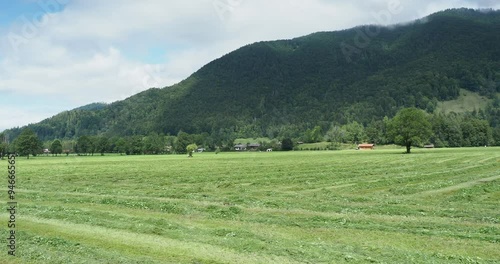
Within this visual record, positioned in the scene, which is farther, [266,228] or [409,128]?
[409,128]

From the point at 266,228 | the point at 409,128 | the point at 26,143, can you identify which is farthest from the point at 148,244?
the point at 26,143

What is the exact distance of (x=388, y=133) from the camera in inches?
4643

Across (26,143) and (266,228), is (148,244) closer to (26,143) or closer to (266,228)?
(266,228)

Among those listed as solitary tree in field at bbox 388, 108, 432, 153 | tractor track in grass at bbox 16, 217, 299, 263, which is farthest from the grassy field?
solitary tree in field at bbox 388, 108, 432, 153

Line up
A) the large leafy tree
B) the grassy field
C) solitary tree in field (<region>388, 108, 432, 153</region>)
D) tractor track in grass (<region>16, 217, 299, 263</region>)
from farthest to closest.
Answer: the large leafy tree < solitary tree in field (<region>388, 108, 432, 153</region>) < the grassy field < tractor track in grass (<region>16, 217, 299, 263</region>)

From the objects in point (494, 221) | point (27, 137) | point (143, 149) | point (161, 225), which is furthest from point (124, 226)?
point (143, 149)

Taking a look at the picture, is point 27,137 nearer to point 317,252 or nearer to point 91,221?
point 91,221

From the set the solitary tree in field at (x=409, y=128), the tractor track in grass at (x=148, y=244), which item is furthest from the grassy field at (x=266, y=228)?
the solitary tree in field at (x=409, y=128)

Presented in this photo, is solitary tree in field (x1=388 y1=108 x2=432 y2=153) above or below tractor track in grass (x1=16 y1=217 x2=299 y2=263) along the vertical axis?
above

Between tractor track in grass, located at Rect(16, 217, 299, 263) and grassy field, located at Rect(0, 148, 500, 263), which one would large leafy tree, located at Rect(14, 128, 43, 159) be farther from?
tractor track in grass, located at Rect(16, 217, 299, 263)

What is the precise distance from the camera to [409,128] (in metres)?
114

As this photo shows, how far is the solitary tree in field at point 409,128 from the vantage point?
11369 cm

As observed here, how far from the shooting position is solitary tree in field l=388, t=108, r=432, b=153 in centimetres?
11369

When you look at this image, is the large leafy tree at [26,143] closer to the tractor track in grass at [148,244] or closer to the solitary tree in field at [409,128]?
the solitary tree in field at [409,128]
